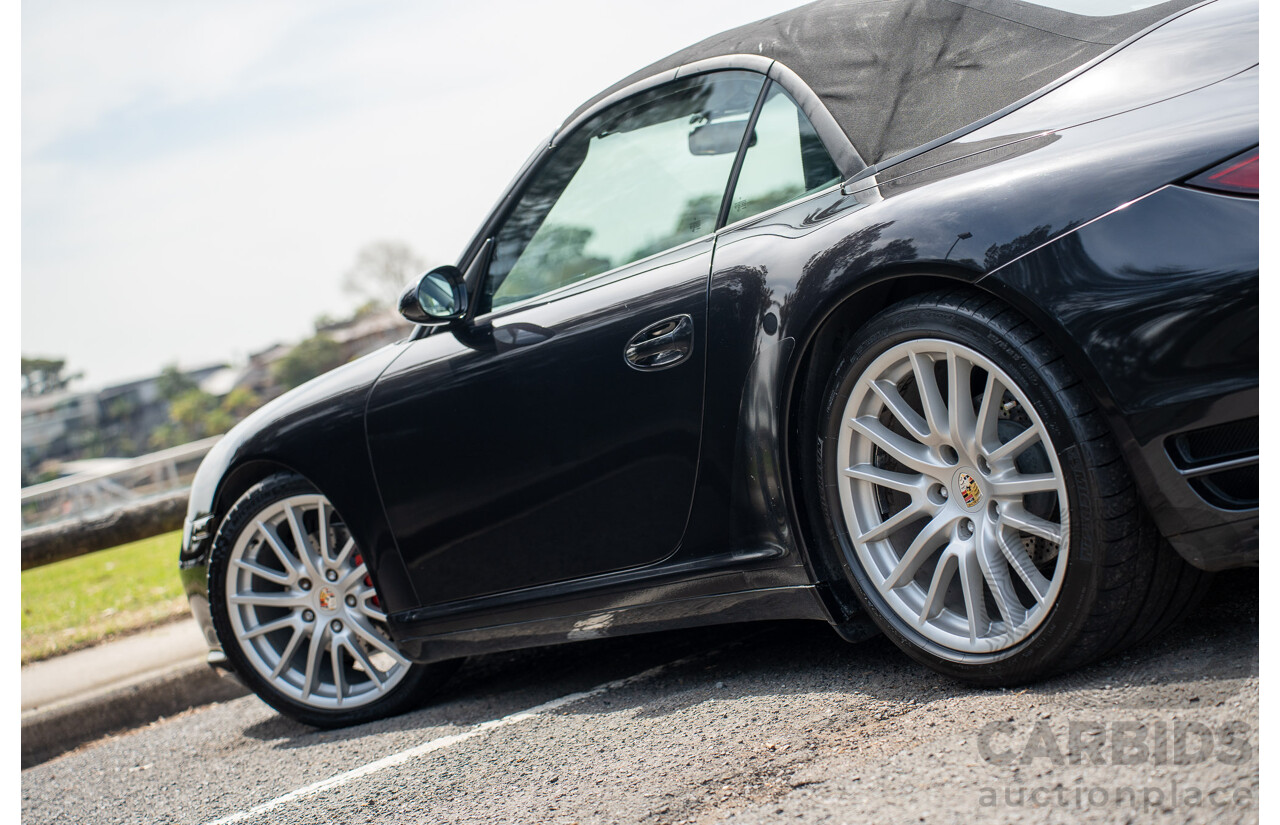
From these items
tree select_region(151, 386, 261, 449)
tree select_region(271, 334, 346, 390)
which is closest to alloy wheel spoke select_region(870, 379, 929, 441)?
tree select_region(271, 334, 346, 390)

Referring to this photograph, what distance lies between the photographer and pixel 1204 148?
178 centimetres

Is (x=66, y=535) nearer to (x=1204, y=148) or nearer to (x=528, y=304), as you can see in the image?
(x=528, y=304)

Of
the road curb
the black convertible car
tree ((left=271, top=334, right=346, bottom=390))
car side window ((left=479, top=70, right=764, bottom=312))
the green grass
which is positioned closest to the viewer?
the black convertible car

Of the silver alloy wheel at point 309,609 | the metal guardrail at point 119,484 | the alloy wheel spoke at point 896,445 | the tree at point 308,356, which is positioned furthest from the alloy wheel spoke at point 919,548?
the tree at point 308,356

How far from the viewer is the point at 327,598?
3.65 metres

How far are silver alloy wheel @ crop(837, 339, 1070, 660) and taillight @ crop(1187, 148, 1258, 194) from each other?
1.58 feet

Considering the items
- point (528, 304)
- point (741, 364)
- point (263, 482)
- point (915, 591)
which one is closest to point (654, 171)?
point (528, 304)

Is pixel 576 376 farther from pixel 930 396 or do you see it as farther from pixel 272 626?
pixel 272 626

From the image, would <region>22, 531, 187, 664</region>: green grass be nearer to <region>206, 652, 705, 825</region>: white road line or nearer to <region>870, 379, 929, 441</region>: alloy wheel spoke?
<region>206, 652, 705, 825</region>: white road line

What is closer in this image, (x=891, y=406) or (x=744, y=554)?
(x=891, y=406)

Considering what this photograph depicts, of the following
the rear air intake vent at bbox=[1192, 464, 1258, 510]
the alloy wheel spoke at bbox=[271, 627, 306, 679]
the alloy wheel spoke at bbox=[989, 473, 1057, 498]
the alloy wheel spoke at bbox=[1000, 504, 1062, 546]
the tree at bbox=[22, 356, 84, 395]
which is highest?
the tree at bbox=[22, 356, 84, 395]

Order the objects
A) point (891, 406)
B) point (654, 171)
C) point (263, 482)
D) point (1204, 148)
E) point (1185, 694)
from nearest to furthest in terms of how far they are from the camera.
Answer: point (1204, 148)
point (1185, 694)
point (891, 406)
point (654, 171)
point (263, 482)

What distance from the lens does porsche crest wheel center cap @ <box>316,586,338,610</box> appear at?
3.63m

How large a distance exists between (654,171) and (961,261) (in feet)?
3.94
